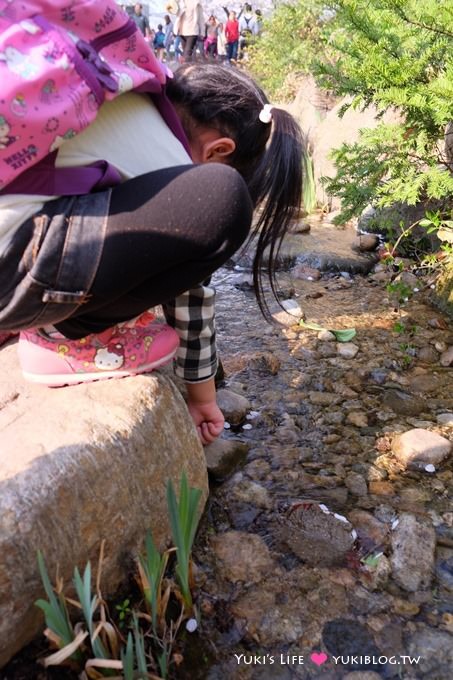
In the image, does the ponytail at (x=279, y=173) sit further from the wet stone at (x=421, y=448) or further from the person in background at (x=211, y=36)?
the person in background at (x=211, y=36)

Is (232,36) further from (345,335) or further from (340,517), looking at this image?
(340,517)

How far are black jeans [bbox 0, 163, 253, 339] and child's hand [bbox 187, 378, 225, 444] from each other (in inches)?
17.1

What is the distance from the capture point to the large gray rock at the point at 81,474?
0.99 m

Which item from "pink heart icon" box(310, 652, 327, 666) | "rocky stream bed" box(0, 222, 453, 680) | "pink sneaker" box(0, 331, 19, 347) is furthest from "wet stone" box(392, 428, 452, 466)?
"pink sneaker" box(0, 331, 19, 347)

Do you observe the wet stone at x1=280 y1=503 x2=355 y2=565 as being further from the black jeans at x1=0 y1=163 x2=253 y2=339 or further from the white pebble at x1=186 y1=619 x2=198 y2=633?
the black jeans at x1=0 y1=163 x2=253 y2=339

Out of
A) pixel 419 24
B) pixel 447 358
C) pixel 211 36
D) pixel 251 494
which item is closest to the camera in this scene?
pixel 251 494

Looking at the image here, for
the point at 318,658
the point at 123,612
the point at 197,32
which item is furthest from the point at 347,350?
the point at 197,32

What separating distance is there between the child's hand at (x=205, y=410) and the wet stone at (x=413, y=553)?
556 mm

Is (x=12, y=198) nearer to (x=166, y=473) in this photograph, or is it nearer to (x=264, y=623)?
(x=166, y=473)

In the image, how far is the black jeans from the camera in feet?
3.58

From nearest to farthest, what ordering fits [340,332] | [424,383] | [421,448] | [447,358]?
[421,448]
[424,383]
[447,358]
[340,332]

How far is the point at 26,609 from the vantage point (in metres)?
0.99

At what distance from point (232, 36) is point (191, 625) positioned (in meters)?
11.4

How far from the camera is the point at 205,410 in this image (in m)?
1.60
